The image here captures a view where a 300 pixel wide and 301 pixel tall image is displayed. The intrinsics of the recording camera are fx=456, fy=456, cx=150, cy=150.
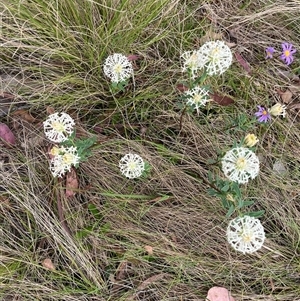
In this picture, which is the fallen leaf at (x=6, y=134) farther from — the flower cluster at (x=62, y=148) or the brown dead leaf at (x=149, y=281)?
the brown dead leaf at (x=149, y=281)

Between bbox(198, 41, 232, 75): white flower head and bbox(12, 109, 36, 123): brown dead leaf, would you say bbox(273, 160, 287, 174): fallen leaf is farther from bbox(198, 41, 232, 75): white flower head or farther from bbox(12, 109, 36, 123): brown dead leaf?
bbox(12, 109, 36, 123): brown dead leaf

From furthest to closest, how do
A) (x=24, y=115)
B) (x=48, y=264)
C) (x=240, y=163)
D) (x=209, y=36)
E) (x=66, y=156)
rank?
(x=209, y=36), (x=24, y=115), (x=48, y=264), (x=66, y=156), (x=240, y=163)

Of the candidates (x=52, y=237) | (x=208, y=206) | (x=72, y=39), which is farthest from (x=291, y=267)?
(x=72, y=39)

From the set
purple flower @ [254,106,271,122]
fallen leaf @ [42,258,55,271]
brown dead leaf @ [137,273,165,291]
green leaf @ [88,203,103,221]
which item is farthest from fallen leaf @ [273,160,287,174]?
fallen leaf @ [42,258,55,271]

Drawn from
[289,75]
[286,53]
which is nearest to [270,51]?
[286,53]

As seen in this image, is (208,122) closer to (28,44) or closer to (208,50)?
(208,50)

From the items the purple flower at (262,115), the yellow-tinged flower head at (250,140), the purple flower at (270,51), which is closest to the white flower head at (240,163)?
the yellow-tinged flower head at (250,140)

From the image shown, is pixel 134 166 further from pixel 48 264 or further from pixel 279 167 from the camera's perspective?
pixel 279 167
